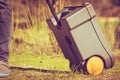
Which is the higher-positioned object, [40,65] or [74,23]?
[74,23]

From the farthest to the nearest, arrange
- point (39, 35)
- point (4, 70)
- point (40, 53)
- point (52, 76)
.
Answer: point (39, 35)
point (40, 53)
point (52, 76)
point (4, 70)

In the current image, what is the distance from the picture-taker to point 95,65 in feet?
12.7

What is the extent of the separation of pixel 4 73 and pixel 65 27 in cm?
69

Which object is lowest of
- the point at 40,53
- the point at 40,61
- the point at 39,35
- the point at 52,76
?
the point at 52,76

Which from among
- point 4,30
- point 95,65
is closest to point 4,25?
point 4,30

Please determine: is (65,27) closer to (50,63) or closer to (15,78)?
(15,78)

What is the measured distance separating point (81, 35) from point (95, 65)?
1.10ft

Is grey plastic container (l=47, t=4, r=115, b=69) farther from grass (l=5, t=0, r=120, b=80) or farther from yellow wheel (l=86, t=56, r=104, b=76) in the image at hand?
grass (l=5, t=0, r=120, b=80)

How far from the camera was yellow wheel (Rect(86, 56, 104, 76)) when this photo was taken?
12.6ft

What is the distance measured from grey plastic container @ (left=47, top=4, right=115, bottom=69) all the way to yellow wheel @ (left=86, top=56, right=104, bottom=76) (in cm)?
4

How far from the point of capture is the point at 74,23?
145 inches

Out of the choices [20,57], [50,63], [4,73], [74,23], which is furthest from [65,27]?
[20,57]

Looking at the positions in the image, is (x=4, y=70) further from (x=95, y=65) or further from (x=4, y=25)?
(x=95, y=65)

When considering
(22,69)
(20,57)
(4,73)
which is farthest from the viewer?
(20,57)
